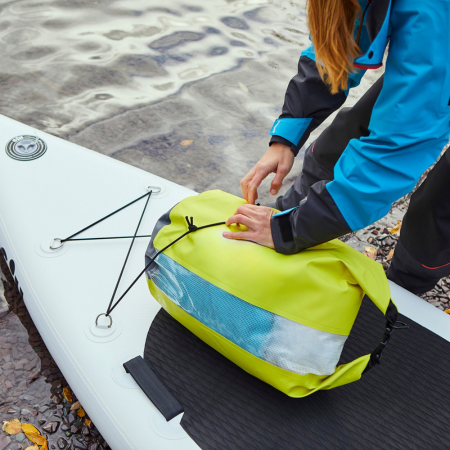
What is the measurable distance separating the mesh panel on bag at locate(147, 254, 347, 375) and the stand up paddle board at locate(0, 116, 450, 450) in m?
0.22

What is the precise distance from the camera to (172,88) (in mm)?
3344

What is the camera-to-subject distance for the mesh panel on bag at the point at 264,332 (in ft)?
3.29

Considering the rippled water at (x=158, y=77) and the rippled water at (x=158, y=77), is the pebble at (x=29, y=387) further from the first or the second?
the rippled water at (x=158, y=77)

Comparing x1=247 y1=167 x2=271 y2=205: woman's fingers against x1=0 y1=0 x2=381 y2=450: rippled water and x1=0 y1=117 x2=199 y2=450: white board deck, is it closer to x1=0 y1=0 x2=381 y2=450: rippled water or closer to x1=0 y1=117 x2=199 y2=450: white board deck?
x1=0 y1=117 x2=199 y2=450: white board deck

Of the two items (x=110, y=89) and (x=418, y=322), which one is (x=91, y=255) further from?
(x=110, y=89)

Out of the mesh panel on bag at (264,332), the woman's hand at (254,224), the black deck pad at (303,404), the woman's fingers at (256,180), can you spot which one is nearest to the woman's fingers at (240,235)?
the woman's hand at (254,224)

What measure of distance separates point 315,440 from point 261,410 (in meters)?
0.16

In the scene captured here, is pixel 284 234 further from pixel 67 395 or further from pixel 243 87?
pixel 243 87

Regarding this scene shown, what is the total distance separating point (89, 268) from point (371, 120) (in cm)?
105

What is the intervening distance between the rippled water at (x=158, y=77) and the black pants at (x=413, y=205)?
1.03 m

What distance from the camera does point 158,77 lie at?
135 inches

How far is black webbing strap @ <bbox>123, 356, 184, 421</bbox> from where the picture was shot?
1087 millimetres

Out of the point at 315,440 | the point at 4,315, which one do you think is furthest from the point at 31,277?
the point at 315,440

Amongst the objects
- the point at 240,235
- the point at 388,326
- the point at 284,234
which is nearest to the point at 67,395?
the point at 240,235
